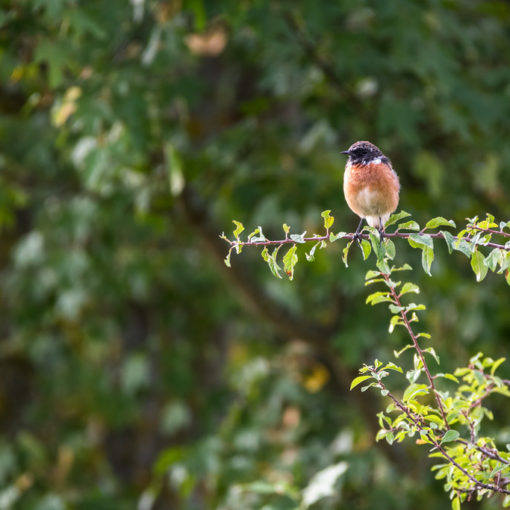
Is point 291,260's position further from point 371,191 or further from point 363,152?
point 363,152

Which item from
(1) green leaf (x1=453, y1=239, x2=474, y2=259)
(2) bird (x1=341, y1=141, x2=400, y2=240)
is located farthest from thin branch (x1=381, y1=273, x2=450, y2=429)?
(2) bird (x1=341, y1=141, x2=400, y2=240)

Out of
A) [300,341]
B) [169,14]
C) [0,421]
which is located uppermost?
[169,14]

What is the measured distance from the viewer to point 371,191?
8.64 ft

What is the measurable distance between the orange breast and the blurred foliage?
1165mm

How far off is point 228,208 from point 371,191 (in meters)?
2.57

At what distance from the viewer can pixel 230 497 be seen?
468cm

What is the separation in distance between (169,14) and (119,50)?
494 mm

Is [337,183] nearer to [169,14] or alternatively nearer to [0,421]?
[169,14]

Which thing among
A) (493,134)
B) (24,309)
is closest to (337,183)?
(493,134)

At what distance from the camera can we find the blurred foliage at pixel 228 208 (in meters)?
4.24

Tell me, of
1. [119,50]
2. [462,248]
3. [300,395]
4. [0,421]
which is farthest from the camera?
[0,421]

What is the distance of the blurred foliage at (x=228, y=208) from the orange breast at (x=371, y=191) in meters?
1.17

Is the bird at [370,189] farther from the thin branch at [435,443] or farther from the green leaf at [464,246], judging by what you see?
the thin branch at [435,443]

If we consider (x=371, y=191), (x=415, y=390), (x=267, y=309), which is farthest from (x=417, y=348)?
(x=267, y=309)
